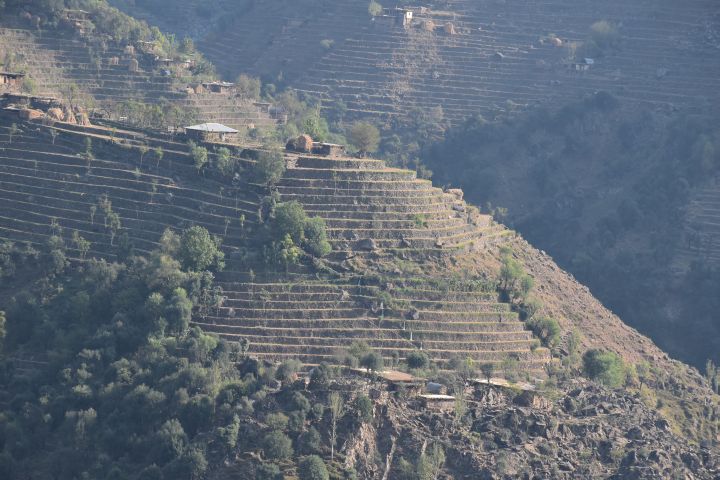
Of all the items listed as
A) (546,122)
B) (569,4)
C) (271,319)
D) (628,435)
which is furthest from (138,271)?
(569,4)

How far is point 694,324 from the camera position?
8544cm

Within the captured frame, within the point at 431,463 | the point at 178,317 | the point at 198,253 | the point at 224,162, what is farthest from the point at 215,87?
the point at 431,463

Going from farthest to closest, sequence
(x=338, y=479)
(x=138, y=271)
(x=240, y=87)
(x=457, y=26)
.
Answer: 1. (x=457, y=26)
2. (x=240, y=87)
3. (x=138, y=271)
4. (x=338, y=479)

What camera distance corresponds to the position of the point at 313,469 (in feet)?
194

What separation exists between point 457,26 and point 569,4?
7.01 m

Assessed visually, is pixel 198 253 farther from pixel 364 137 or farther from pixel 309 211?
pixel 364 137

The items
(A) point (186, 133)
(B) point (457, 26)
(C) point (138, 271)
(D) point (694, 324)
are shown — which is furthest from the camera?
(B) point (457, 26)

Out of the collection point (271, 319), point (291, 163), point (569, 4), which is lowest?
point (271, 319)

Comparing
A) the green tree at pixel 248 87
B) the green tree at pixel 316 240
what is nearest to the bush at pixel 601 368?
the green tree at pixel 316 240

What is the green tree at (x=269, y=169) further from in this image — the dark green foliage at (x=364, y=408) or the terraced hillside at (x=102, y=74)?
the dark green foliage at (x=364, y=408)

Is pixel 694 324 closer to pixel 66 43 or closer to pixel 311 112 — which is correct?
pixel 311 112

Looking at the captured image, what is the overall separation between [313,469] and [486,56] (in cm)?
4804

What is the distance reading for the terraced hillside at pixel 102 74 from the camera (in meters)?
85.4

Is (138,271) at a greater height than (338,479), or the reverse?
(138,271)
